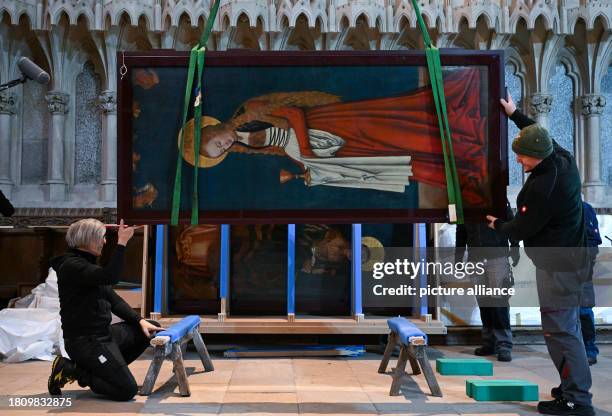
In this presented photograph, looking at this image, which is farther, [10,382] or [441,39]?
[441,39]

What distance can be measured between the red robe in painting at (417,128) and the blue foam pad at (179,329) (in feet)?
4.77

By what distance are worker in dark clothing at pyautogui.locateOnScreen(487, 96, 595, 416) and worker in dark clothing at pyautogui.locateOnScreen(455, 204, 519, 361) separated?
1.79 metres

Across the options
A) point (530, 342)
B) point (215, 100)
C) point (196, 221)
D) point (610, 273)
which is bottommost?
point (530, 342)

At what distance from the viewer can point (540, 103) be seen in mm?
8992

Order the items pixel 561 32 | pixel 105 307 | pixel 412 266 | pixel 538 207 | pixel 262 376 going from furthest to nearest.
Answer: pixel 561 32 → pixel 412 266 → pixel 262 376 → pixel 105 307 → pixel 538 207

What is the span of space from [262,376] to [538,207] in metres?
2.36

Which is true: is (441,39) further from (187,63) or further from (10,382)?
(10,382)

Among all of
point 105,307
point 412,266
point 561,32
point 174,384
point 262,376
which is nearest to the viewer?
point 105,307

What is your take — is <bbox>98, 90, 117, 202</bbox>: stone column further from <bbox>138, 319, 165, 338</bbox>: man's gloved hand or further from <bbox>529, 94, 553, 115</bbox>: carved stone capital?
<bbox>529, 94, 553, 115</bbox>: carved stone capital

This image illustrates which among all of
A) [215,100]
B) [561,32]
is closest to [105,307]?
[215,100]

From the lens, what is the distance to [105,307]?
Answer: 13.2 ft

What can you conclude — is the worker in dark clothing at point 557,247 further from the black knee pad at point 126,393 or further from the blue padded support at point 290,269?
the blue padded support at point 290,269

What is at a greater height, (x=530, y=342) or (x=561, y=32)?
(x=561, y=32)

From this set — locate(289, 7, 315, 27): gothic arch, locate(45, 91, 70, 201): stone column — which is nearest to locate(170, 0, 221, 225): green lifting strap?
locate(289, 7, 315, 27): gothic arch
